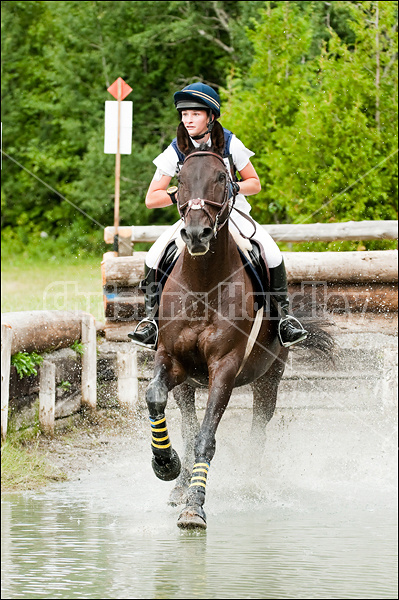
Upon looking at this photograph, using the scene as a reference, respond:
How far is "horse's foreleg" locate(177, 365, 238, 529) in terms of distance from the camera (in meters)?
4.88

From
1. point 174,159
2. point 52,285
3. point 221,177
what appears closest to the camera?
point 221,177

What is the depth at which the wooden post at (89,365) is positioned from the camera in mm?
8266

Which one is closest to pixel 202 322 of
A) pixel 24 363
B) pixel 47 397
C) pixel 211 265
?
pixel 211 265

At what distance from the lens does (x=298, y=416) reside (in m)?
8.73

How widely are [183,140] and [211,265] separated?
2.46ft

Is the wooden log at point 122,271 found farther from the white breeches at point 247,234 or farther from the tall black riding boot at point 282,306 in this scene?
the tall black riding boot at point 282,306

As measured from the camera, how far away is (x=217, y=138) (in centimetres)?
517

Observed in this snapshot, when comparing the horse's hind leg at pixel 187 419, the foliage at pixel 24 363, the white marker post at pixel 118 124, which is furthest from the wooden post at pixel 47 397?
the white marker post at pixel 118 124

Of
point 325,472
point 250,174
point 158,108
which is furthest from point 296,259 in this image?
point 158,108

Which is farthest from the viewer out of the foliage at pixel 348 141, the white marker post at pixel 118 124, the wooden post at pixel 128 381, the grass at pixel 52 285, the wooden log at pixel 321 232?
the foliage at pixel 348 141

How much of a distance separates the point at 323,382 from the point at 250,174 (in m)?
3.97

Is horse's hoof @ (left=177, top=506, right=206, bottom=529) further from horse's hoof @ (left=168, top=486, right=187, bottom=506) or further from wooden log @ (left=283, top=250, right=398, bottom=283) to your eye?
wooden log @ (left=283, top=250, right=398, bottom=283)

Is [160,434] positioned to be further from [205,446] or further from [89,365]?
[89,365]

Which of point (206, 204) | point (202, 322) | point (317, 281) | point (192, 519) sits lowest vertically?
point (192, 519)
